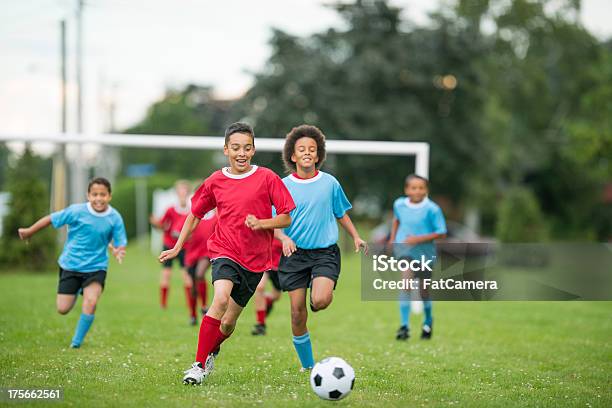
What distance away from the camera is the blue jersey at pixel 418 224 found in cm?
951

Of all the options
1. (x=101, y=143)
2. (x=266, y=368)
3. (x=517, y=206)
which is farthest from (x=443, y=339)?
(x=517, y=206)

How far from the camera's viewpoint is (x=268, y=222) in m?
5.99

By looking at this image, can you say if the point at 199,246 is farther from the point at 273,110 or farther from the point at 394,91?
the point at 394,91

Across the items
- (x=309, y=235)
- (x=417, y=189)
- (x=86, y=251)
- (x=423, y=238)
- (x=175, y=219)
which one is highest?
(x=417, y=189)

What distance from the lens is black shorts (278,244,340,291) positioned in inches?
254

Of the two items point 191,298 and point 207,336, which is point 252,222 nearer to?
point 207,336

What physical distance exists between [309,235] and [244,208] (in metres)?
0.70

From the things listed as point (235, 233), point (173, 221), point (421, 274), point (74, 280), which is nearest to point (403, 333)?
point (421, 274)

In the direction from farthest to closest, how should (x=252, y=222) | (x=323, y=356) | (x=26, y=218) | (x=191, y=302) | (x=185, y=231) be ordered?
(x=26, y=218) < (x=191, y=302) < (x=323, y=356) < (x=185, y=231) < (x=252, y=222)

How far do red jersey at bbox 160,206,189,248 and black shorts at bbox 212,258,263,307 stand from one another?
218 inches

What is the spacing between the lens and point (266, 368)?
7078 millimetres

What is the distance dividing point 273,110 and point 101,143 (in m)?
18.5

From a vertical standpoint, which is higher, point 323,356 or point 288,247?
point 288,247

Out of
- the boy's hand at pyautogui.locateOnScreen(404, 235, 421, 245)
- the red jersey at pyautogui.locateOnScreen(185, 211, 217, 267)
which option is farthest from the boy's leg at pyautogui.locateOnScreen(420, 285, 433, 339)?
the red jersey at pyautogui.locateOnScreen(185, 211, 217, 267)
